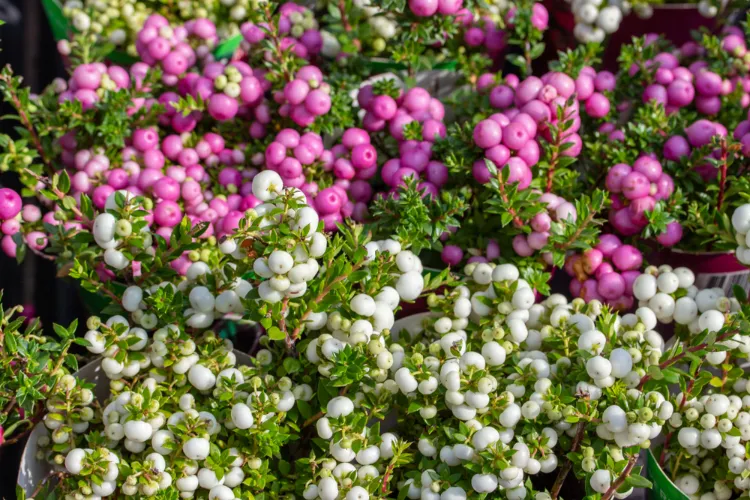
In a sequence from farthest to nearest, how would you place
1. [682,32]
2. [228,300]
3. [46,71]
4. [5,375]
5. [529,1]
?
[46,71], [682,32], [529,1], [228,300], [5,375]

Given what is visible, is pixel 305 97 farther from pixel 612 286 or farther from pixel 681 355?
pixel 681 355

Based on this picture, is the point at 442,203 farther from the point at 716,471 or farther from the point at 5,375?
the point at 5,375

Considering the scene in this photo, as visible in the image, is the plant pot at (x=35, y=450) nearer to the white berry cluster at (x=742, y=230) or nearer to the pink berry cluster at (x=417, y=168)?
the pink berry cluster at (x=417, y=168)

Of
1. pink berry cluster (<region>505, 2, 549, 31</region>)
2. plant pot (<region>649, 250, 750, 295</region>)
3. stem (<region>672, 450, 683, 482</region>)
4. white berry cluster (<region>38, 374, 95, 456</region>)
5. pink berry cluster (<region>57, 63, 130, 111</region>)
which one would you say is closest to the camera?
white berry cluster (<region>38, 374, 95, 456</region>)

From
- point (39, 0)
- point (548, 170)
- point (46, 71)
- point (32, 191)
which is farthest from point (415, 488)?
point (39, 0)

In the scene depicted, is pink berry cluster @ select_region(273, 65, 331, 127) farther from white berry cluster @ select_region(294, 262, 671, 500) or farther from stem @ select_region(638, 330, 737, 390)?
stem @ select_region(638, 330, 737, 390)

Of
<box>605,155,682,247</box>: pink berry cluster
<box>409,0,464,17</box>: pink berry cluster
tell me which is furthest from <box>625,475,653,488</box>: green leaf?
<box>409,0,464,17</box>: pink berry cluster

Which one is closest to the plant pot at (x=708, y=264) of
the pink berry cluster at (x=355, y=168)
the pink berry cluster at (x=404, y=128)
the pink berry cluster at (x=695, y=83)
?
the pink berry cluster at (x=695, y=83)
